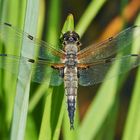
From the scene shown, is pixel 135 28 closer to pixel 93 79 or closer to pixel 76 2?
pixel 93 79

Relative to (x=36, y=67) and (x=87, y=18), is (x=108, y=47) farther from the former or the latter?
(x=36, y=67)

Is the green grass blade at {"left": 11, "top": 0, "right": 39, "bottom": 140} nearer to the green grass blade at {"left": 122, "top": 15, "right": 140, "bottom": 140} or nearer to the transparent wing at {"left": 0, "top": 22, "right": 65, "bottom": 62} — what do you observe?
the transparent wing at {"left": 0, "top": 22, "right": 65, "bottom": 62}

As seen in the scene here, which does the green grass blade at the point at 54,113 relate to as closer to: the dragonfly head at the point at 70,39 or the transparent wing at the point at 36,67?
the transparent wing at the point at 36,67

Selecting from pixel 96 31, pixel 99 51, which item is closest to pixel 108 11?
pixel 96 31

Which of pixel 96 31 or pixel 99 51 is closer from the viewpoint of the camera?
pixel 99 51

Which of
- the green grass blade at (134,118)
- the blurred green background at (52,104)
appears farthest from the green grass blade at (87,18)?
the green grass blade at (134,118)

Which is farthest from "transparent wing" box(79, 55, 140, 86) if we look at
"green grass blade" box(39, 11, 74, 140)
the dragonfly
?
"green grass blade" box(39, 11, 74, 140)

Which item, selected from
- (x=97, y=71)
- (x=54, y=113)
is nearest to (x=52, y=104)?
(x=54, y=113)
